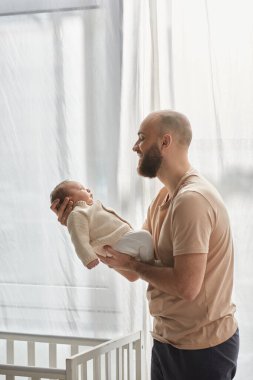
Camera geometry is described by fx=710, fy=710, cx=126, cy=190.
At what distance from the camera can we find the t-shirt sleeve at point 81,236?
6.98ft

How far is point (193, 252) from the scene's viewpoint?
1.94 m

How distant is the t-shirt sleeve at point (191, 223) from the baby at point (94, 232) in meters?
0.18

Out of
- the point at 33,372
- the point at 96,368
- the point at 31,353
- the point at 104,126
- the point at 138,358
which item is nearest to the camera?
the point at 33,372

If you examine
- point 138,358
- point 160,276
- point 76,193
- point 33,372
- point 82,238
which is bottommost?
point 138,358

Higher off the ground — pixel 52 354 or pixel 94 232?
pixel 94 232

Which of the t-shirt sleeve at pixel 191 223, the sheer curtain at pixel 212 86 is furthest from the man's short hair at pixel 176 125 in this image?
the sheer curtain at pixel 212 86

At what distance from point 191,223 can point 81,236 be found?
1.26ft

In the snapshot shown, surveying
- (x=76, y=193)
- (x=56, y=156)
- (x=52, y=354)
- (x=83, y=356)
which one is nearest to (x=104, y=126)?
(x=56, y=156)

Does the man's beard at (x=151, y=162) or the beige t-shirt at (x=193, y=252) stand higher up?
the man's beard at (x=151, y=162)

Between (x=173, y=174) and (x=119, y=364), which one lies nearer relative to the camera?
(x=173, y=174)

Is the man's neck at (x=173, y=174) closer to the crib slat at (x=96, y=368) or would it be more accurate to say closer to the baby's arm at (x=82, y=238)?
the baby's arm at (x=82, y=238)

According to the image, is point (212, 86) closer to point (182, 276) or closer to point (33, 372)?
point (182, 276)

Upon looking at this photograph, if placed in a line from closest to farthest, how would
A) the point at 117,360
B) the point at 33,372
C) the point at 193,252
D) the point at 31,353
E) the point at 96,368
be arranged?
the point at 193,252, the point at 33,372, the point at 96,368, the point at 117,360, the point at 31,353

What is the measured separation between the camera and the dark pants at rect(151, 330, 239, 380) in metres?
2.04
